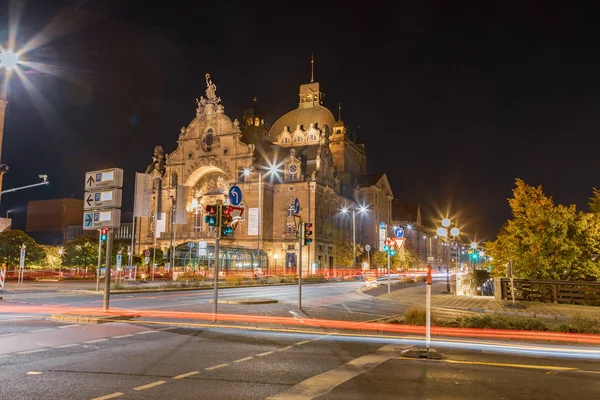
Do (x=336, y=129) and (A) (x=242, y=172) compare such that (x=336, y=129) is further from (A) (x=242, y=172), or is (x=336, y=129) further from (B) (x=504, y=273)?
(B) (x=504, y=273)

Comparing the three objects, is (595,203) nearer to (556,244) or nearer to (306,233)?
(556,244)

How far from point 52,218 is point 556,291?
130m

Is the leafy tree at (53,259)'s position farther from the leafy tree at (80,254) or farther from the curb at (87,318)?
the curb at (87,318)

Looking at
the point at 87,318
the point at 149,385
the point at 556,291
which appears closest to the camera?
the point at 149,385

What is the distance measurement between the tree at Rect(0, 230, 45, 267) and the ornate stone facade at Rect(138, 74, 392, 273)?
920 inches

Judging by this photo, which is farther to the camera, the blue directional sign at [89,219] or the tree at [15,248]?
the tree at [15,248]

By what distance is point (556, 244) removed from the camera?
2758 centimetres

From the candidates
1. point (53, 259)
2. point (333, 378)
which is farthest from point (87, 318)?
point (53, 259)

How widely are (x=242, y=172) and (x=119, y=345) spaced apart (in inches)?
2811

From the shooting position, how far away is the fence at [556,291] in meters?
24.2

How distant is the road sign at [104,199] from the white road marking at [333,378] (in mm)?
11690

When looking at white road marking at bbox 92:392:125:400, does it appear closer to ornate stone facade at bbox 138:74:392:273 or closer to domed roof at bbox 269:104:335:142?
ornate stone facade at bbox 138:74:392:273

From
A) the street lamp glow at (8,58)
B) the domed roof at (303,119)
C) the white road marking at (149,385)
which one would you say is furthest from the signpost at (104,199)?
the domed roof at (303,119)

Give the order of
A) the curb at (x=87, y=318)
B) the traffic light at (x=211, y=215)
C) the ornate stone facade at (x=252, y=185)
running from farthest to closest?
the ornate stone facade at (x=252, y=185) → the traffic light at (x=211, y=215) → the curb at (x=87, y=318)
